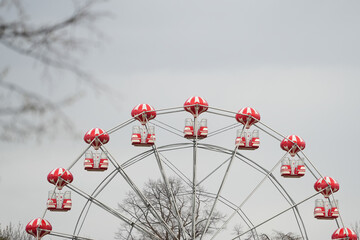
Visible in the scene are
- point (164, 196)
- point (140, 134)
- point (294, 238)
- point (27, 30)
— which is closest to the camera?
point (27, 30)

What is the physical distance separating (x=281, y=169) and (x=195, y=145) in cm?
Result: 288

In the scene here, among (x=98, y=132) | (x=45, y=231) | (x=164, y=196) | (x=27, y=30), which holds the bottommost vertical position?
(x=27, y=30)

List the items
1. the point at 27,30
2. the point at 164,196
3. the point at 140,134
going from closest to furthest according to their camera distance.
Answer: the point at 27,30
the point at 140,134
the point at 164,196

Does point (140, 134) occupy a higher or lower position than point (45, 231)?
higher

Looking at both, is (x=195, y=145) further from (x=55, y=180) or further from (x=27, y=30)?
(x=27, y=30)

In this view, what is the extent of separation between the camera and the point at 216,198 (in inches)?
953

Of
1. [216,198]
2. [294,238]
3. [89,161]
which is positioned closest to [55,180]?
[89,161]

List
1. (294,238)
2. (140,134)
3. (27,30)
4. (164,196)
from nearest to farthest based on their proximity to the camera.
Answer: (27,30) → (140,134) → (164,196) → (294,238)

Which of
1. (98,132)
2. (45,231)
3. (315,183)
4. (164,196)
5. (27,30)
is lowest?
(27,30)

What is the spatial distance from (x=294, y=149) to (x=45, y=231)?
8.52m

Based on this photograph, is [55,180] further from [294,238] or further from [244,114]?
[294,238]

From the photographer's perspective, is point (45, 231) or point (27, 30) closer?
point (27, 30)

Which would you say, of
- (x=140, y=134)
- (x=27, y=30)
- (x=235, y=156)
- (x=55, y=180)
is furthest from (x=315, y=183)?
(x=27, y=30)

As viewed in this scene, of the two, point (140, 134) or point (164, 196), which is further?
point (164, 196)
